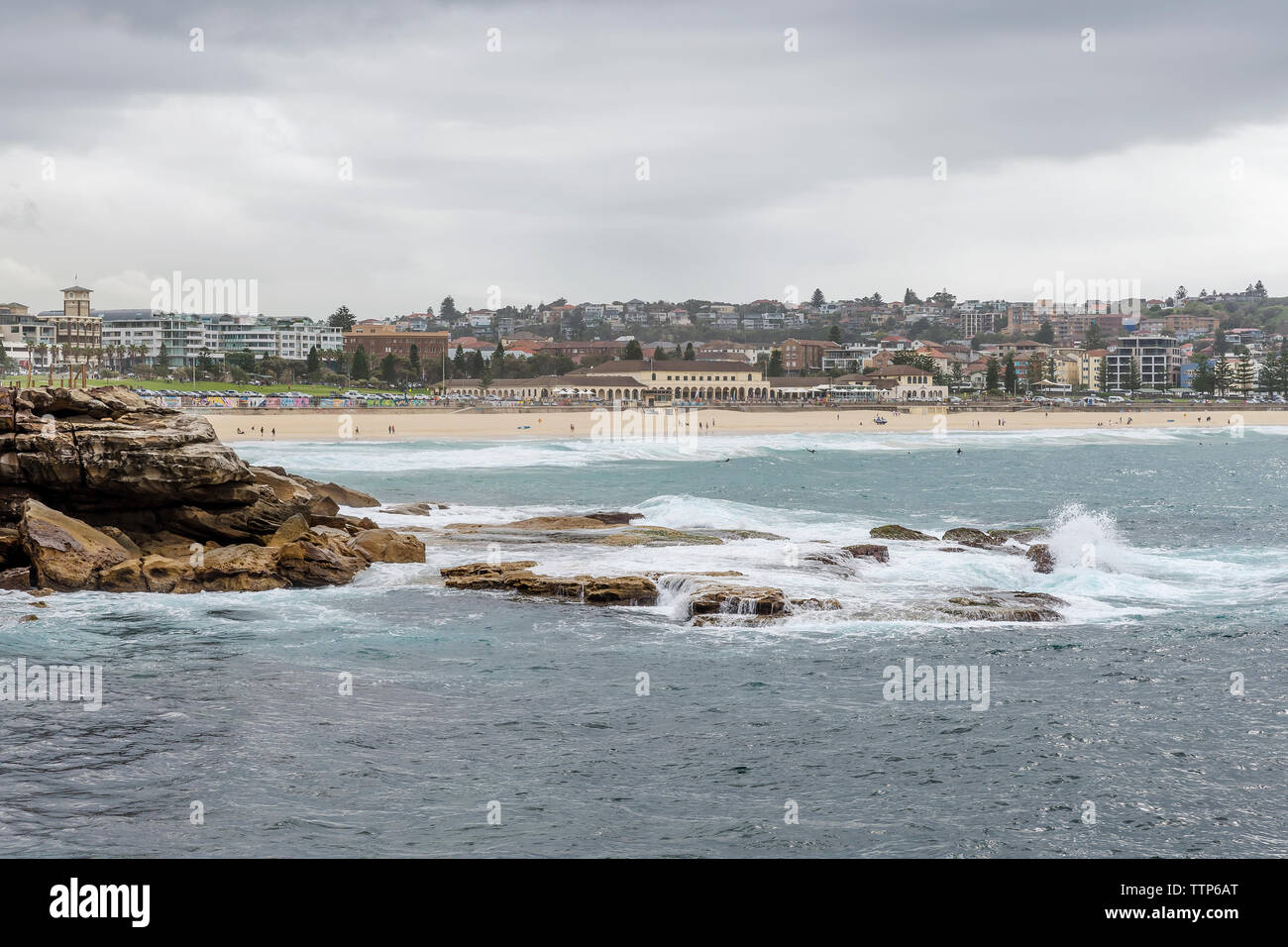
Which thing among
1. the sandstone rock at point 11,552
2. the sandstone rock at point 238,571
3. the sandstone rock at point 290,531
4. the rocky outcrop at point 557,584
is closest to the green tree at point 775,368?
the sandstone rock at point 290,531

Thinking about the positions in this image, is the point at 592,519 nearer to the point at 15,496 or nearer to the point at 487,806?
the point at 15,496

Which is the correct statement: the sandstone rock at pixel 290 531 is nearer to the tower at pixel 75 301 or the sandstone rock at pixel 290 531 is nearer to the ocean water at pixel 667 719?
the ocean water at pixel 667 719

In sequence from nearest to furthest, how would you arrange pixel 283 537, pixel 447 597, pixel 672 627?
1. pixel 672 627
2. pixel 447 597
3. pixel 283 537

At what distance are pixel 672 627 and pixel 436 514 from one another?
54.5 ft

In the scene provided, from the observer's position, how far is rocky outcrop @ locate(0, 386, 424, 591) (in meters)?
22.3

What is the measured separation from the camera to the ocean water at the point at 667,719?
11.2 metres

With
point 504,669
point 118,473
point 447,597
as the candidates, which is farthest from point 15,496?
point 504,669

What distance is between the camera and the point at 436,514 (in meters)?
35.1

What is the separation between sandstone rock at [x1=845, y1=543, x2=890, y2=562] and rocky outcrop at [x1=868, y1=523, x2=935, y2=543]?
2.99 meters

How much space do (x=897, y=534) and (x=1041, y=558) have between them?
14.8ft
